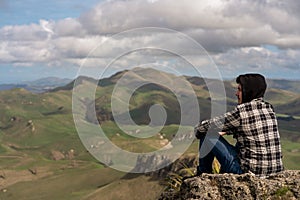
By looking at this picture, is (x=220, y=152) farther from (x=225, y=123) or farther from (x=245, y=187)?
(x=245, y=187)

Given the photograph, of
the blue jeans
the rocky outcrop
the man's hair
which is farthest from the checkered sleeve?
the rocky outcrop

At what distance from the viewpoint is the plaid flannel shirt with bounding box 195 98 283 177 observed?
11531mm

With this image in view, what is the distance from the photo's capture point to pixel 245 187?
10.9m

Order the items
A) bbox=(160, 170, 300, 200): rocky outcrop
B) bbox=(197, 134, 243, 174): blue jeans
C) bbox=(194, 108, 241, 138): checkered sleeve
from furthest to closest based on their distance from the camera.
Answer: bbox=(197, 134, 243, 174): blue jeans → bbox=(194, 108, 241, 138): checkered sleeve → bbox=(160, 170, 300, 200): rocky outcrop

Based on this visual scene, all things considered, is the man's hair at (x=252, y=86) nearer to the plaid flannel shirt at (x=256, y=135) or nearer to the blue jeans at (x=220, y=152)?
the plaid flannel shirt at (x=256, y=135)

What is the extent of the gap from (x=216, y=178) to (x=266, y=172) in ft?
4.62

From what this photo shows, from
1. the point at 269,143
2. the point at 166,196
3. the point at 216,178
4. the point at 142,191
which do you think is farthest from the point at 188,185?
the point at 142,191

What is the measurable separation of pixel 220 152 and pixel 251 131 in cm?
113

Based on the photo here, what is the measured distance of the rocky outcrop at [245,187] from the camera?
10.8 m

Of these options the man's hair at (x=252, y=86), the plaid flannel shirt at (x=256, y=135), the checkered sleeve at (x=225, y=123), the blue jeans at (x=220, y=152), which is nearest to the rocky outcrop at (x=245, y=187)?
the plaid flannel shirt at (x=256, y=135)

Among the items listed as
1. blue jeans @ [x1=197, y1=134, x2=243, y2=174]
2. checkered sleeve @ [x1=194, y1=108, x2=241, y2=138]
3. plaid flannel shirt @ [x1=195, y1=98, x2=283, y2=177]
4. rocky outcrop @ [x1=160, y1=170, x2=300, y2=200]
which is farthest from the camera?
blue jeans @ [x1=197, y1=134, x2=243, y2=174]

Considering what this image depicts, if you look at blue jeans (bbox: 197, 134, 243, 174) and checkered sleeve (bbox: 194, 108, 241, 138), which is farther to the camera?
blue jeans (bbox: 197, 134, 243, 174)

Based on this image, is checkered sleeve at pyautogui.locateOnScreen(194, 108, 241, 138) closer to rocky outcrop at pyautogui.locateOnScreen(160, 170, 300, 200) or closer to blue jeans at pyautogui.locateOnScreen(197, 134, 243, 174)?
blue jeans at pyautogui.locateOnScreen(197, 134, 243, 174)

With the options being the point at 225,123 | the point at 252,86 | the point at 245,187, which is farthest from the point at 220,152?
the point at 252,86
